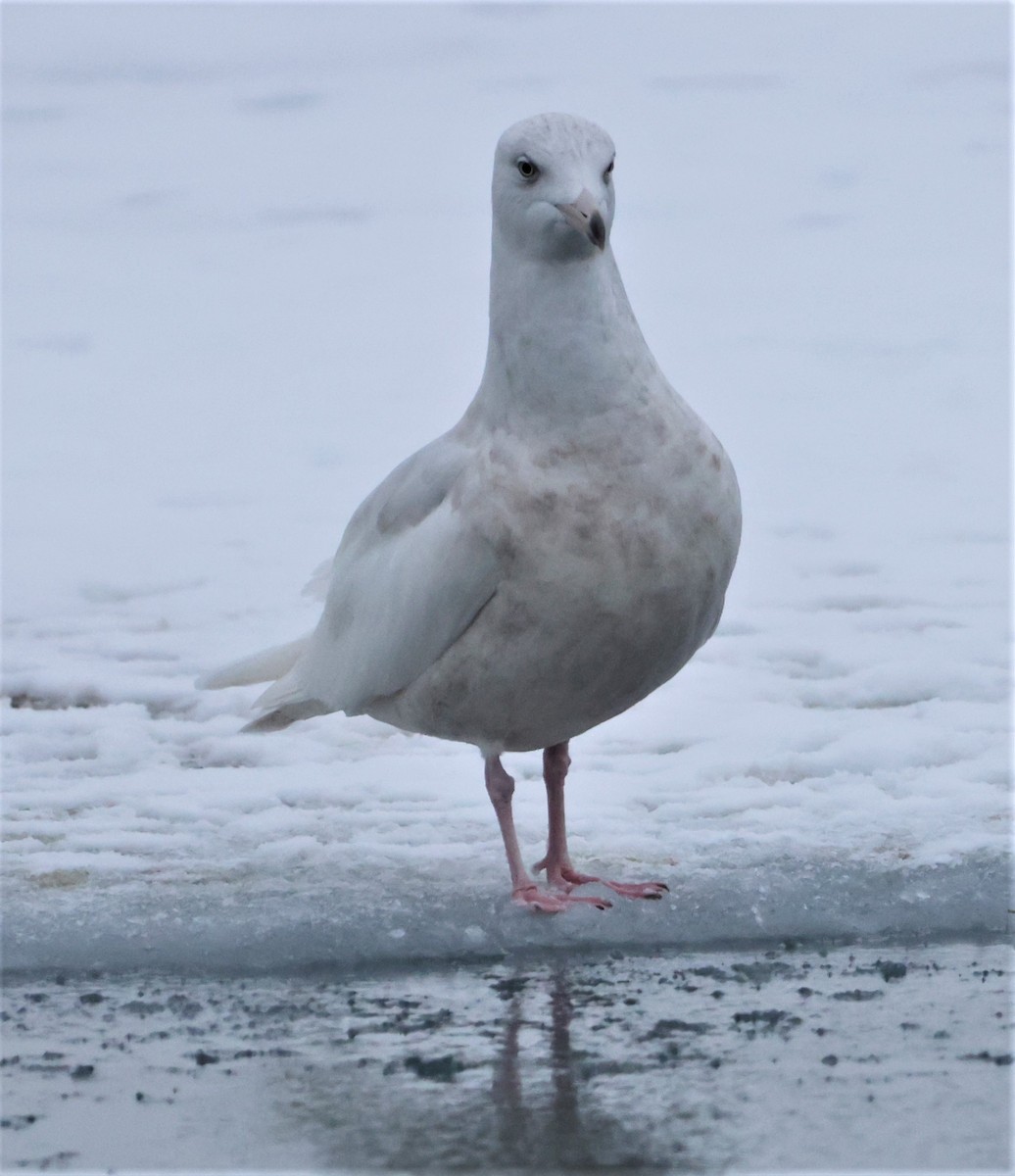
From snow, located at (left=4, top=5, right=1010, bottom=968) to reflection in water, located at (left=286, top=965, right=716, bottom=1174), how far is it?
544 mm

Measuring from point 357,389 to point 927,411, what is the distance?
3552mm

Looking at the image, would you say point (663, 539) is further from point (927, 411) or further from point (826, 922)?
point (927, 411)

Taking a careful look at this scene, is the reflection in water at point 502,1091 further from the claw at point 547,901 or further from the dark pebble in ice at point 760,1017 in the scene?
the claw at point 547,901

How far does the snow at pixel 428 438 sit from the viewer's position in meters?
5.83

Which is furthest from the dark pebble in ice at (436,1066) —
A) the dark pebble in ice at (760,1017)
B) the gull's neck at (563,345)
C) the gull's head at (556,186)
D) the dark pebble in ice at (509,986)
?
the gull's head at (556,186)

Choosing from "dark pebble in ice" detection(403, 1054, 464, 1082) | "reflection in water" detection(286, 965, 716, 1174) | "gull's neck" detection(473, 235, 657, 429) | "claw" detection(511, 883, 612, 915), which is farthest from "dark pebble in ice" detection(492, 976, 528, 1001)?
"gull's neck" detection(473, 235, 657, 429)

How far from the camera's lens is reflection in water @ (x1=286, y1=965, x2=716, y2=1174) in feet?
13.2

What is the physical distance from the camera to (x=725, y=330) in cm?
1410

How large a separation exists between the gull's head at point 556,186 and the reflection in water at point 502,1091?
6.04ft

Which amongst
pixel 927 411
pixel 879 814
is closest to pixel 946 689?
pixel 879 814

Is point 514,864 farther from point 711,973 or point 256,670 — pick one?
point 256,670

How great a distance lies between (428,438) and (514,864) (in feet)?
21.6

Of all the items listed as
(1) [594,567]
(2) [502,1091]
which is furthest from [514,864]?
(2) [502,1091]

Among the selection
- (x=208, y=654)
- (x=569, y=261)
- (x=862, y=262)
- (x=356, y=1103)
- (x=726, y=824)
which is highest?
(x=862, y=262)
